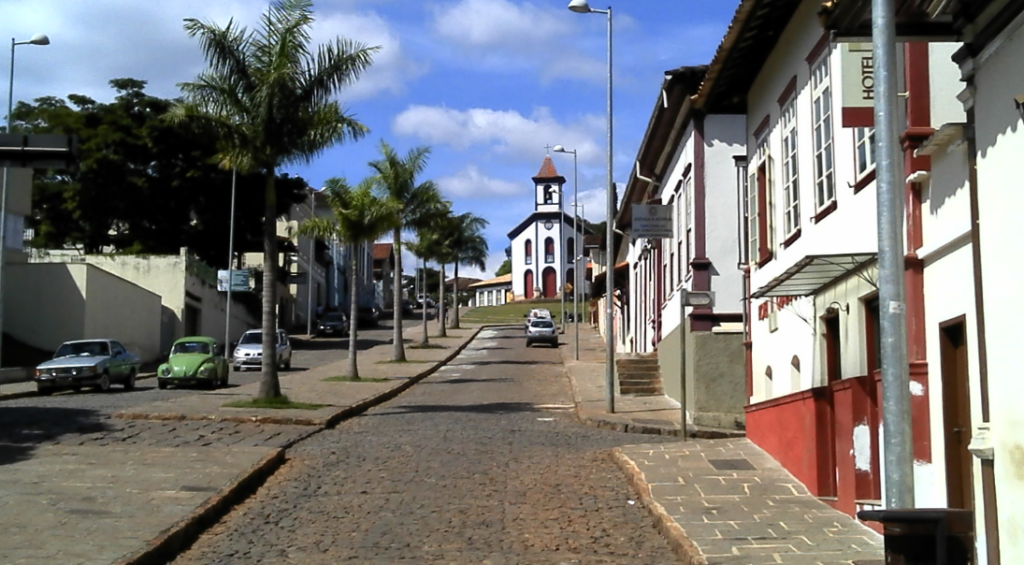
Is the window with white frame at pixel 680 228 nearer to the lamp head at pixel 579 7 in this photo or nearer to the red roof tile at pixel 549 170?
the lamp head at pixel 579 7

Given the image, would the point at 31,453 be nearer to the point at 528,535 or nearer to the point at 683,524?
the point at 528,535

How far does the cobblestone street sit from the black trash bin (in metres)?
3.60

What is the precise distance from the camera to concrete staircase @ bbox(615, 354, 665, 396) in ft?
86.6

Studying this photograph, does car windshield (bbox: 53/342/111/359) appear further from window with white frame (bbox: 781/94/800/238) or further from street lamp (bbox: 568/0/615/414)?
window with white frame (bbox: 781/94/800/238)

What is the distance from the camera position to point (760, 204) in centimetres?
1716

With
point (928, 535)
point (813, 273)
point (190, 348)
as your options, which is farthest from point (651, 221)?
point (190, 348)

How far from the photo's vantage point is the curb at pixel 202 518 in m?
9.45

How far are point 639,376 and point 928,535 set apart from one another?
20668 millimetres

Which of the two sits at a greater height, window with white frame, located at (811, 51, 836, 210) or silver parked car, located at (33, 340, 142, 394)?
window with white frame, located at (811, 51, 836, 210)

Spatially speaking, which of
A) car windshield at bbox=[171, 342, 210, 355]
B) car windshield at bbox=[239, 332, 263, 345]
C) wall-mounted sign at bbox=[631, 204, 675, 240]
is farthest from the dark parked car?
wall-mounted sign at bbox=[631, 204, 675, 240]

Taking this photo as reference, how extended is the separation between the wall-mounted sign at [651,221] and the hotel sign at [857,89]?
10.2 meters

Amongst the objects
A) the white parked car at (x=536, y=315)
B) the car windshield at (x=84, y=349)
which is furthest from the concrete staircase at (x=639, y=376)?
the white parked car at (x=536, y=315)

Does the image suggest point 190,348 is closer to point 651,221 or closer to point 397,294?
point 397,294

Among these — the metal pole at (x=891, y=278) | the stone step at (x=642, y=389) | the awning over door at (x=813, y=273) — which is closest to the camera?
the metal pole at (x=891, y=278)
